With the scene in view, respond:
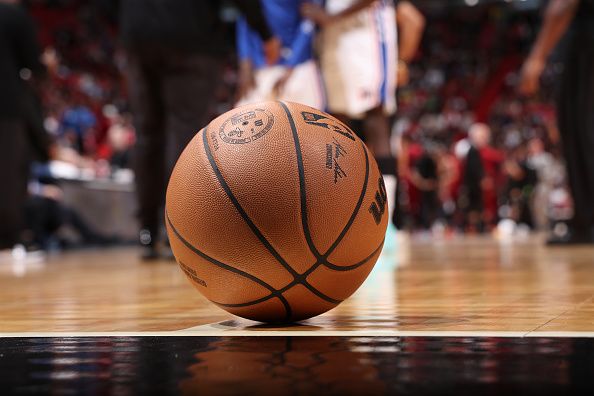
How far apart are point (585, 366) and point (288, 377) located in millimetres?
462

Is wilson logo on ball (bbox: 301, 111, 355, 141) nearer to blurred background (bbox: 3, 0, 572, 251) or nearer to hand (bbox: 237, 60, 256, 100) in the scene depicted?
hand (bbox: 237, 60, 256, 100)

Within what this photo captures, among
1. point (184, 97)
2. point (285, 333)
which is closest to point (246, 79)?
point (184, 97)

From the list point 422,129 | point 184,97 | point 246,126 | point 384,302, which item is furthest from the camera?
point 422,129

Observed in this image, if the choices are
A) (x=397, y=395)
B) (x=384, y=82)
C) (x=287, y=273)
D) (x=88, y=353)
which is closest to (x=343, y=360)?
(x=397, y=395)

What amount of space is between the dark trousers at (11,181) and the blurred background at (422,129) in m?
0.25

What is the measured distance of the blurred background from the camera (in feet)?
38.4

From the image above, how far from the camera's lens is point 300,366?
5.50 ft

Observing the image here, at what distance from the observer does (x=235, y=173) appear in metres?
2.42

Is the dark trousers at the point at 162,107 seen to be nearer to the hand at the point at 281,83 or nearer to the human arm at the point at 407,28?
the hand at the point at 281,83

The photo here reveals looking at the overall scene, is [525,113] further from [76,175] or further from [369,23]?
[369,23]

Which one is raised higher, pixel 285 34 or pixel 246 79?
pixel 285 34

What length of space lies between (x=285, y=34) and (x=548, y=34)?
1746 mm
